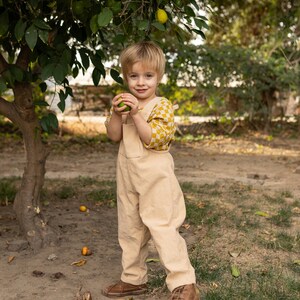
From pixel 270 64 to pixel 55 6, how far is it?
8.47 metres

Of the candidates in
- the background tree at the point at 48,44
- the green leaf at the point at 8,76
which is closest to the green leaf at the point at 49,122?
the background tree at the point at 48,44

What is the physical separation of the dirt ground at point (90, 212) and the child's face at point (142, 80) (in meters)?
1.14

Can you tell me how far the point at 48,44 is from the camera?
3.60 metres

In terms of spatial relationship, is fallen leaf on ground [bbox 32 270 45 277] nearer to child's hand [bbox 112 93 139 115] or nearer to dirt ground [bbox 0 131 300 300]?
dirt ground [bbox 0 131 300 300]

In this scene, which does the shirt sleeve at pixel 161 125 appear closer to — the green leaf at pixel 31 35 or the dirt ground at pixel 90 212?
the green leaf at pixel 31 35

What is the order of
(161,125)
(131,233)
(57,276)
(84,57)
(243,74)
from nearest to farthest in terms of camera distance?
1. (161,125)
2. (131,233)
3. (57,276)
4. (84,57)
5. (243,74)

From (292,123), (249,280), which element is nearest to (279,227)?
(249,280)

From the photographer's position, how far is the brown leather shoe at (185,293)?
2.87 meters

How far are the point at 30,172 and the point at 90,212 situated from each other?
965mm

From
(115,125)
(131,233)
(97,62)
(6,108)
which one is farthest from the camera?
(6,108)

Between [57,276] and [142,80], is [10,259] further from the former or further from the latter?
[142,80]

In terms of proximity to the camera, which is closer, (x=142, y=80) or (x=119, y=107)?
(x=119, y=107)

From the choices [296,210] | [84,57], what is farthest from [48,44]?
[296,210]

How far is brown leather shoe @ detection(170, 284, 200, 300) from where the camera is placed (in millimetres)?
2869
